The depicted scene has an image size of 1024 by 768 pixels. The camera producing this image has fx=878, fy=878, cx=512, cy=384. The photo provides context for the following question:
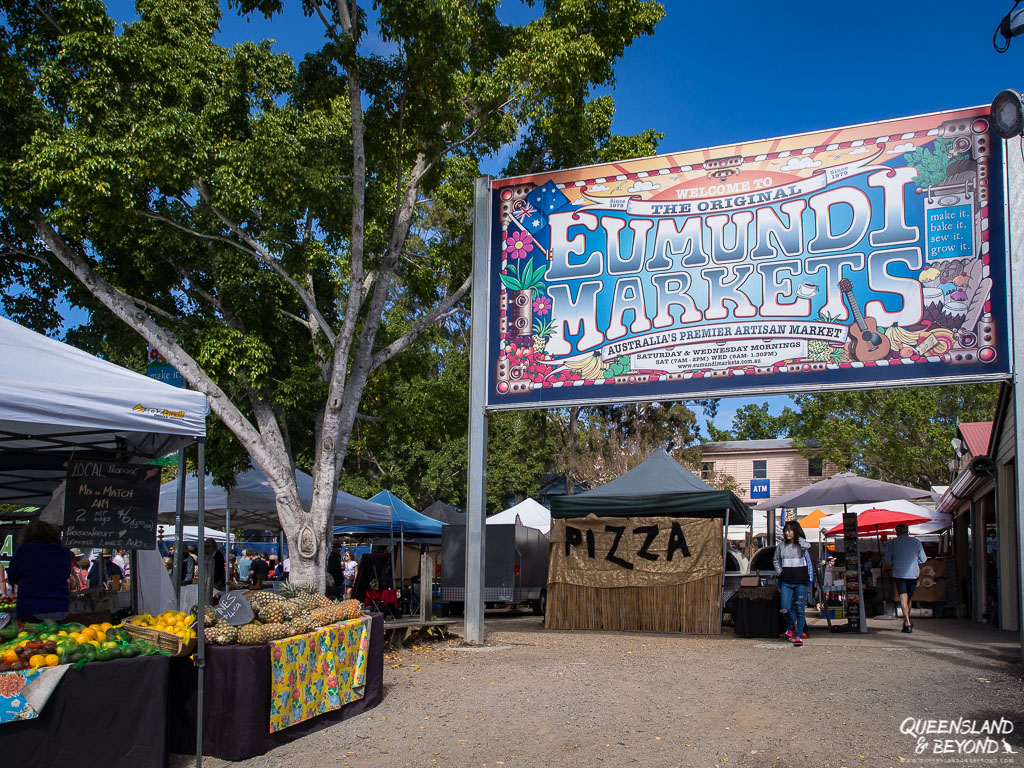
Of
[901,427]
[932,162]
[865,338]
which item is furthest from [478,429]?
[901,427]

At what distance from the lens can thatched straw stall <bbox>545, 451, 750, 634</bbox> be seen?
13.8m

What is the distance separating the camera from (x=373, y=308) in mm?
13727

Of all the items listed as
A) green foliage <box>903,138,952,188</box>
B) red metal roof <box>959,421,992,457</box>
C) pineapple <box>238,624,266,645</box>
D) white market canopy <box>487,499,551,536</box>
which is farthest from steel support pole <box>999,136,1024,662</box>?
white market canopy <box>487,499,551,536</box>

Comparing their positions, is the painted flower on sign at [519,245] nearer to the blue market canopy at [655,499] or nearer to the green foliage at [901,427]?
the blue market canopy at [655,499]

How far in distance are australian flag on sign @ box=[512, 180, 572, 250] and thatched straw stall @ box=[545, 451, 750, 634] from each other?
465cm

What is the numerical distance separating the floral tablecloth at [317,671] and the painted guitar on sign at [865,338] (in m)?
6.83

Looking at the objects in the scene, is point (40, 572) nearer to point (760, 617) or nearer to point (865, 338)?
point (865, 338)

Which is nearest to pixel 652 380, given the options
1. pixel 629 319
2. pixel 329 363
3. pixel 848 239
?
pixel 629 319

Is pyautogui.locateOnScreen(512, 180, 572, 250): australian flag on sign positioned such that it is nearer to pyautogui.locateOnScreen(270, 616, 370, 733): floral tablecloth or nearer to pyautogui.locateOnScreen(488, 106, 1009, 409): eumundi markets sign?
pyautogui.locateOnScreen(488, 106, 1009, 409): eumundi markets sign

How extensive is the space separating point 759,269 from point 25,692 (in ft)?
31.2

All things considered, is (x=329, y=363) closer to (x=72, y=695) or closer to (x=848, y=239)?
(x=848, y=239)

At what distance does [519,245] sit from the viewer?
13.0 metres

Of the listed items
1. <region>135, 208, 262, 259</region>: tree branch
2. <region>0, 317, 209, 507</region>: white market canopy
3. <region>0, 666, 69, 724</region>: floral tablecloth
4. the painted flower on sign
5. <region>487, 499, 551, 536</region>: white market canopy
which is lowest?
<region>0, 666, 69, 724</region>: floral tablecloth

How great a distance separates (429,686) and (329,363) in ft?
24.5
